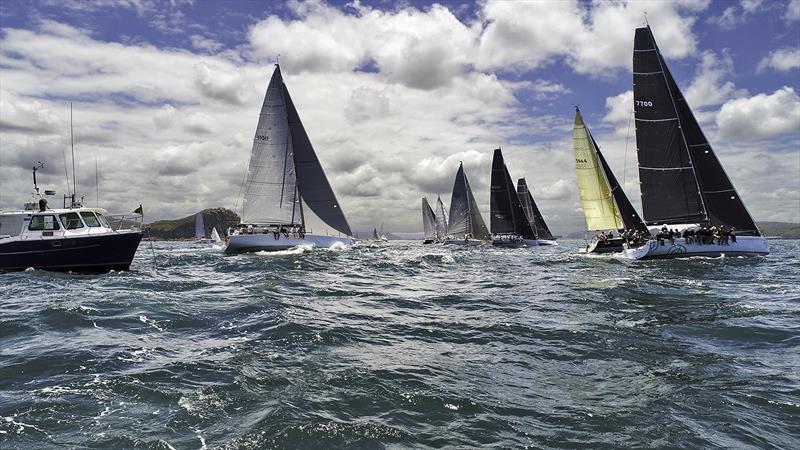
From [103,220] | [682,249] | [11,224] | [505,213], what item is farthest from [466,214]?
[11,224]

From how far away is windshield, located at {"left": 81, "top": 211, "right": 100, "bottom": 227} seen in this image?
82.4 ft

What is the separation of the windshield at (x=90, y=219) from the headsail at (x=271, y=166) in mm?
17422

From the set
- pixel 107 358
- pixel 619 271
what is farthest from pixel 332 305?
pixel 619 271

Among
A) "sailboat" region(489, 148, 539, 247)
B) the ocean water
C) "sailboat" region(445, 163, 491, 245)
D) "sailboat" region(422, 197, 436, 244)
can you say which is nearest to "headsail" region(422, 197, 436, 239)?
"sailboat" region(422, 197, 436, 244)

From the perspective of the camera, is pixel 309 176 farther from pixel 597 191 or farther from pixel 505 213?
pixel 505 213

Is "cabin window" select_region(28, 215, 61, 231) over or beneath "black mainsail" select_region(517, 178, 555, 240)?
beneath

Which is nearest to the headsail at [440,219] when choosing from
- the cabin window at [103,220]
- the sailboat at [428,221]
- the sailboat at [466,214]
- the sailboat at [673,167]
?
the sailboat at [428,221]

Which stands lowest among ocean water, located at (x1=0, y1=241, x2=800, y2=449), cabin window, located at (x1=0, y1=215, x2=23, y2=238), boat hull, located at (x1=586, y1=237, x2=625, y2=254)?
ocean water, located at (x1=0, y1=241, x2=800, y2=449)

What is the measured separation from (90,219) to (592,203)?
4005 centimetres

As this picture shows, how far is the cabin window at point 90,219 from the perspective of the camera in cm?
2509

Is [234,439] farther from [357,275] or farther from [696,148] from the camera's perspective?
[696,148]

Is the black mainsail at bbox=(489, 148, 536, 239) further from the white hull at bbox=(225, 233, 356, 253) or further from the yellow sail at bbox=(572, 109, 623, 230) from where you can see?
the white hull at bbox=(225, 233, 356, 253)

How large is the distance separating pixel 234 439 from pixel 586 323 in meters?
9.14

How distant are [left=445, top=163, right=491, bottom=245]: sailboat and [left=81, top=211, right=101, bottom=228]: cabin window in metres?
62.6
